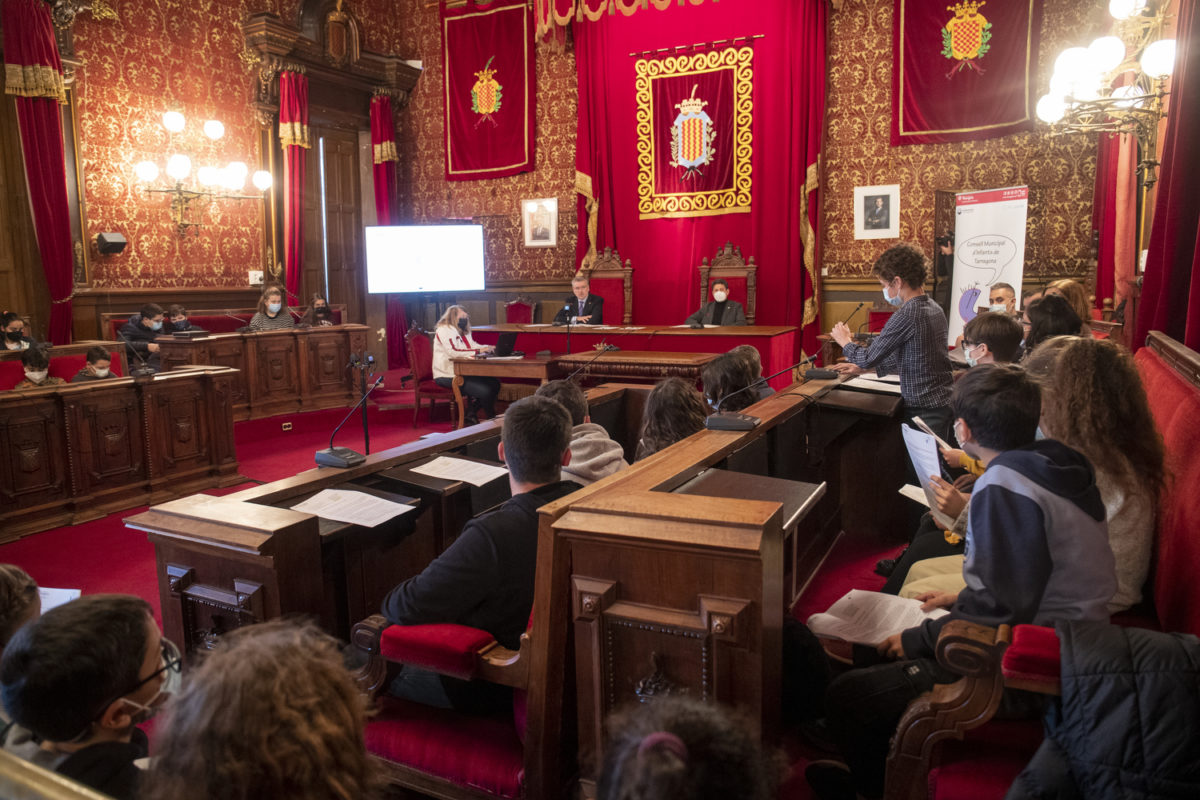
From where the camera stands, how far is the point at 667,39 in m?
8.66

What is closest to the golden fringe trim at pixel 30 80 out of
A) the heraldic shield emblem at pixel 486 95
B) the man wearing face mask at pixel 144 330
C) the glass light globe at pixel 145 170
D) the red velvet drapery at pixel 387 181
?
the glass light globe at pixel 145 170

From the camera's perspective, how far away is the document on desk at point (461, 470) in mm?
2584

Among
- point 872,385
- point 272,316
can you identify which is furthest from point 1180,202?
point 272,316

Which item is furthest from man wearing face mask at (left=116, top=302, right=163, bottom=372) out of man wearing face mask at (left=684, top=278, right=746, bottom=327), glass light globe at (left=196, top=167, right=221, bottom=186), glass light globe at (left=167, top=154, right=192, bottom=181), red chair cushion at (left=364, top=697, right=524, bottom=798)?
red chair cushion at (left=364, top=697, right=524, bottom=798)

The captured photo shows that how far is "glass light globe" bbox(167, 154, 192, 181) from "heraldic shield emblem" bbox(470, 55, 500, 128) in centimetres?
350

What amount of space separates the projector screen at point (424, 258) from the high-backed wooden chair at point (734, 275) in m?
2.78

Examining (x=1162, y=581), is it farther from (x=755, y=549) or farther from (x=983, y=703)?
(x=755, y=549)

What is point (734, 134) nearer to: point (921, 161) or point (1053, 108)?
point (921, 161)

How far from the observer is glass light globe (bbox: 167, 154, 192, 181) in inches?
307

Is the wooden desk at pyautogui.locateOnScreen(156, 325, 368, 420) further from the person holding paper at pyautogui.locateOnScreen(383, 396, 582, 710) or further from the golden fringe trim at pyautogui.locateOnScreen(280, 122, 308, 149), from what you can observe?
the person holding paper at pyautogui.locateOnScreen(383, 396, 582, 710)

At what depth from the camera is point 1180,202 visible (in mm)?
2818

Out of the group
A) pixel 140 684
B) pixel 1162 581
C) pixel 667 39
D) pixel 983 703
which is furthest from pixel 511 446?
pixel 667 39

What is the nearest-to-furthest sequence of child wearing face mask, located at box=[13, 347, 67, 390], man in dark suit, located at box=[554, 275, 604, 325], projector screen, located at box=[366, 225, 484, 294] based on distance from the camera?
child wearing face mask, located at box=[13, 347, 67, 390] → man in dark suit, located at box=[554, 275, 604, 325] → projector screen, located at box=[366, 225, 484, 294]

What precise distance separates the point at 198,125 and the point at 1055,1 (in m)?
8.21
